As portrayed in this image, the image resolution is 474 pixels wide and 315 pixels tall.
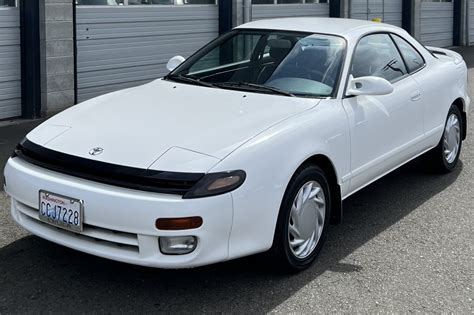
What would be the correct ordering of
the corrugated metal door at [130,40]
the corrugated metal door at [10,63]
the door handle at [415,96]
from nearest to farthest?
the door handle at [415,96] → the corrugated metal door at [10,63] → the corrugated metal door at [130,40]

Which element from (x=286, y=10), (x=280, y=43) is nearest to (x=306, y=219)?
(x=280, y=43)

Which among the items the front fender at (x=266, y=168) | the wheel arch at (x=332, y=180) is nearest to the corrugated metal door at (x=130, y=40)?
the wheel arch at (x=332, y=180)

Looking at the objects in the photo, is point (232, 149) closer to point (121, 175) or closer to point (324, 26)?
point (121, 175)

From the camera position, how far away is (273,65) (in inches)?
A: 199

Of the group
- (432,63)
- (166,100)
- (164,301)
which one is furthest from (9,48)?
(164,301)

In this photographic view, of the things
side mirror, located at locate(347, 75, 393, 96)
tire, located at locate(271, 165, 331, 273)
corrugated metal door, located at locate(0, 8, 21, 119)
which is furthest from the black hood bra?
corrugated metal door, located at locate(0, 8, 21, 119)

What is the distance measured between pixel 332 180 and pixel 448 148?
2352 mm

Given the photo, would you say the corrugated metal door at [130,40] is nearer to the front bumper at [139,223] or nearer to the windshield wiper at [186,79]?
the windshield wiper at [186,79]

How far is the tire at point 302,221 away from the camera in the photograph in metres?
4.02

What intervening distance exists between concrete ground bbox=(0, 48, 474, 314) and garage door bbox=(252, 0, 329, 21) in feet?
26.2

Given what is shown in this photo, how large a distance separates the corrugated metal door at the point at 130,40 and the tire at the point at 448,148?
5082mm

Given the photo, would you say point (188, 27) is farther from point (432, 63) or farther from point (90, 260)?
point (90, 260)

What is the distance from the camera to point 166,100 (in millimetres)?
4680

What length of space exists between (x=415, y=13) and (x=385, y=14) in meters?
0.98
